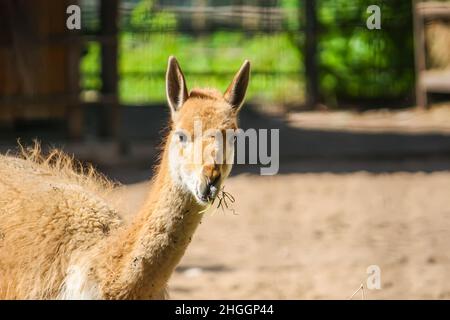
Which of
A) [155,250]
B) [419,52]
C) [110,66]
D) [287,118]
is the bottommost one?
[155,250]

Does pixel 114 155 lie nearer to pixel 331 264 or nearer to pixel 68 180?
pixel 331 264

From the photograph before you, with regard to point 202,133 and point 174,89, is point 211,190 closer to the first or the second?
point 202,133

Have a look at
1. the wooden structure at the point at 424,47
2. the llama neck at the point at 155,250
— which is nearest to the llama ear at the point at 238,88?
the llama neck at the point at 155,250

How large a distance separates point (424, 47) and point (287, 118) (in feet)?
8.16

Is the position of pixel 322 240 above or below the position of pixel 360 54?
below

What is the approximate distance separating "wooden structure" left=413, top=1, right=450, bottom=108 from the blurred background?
3 cm

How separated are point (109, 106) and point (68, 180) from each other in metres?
6.79

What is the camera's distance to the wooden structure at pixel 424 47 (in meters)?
16.1

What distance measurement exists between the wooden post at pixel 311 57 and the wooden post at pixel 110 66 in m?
5.31

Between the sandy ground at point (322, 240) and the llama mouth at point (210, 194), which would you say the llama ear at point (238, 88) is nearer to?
the llama mouth at point (210, 194)

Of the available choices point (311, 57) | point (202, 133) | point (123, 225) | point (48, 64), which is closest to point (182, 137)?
point (202, 133)

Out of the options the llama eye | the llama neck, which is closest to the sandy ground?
the llama neck

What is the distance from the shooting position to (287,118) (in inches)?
623

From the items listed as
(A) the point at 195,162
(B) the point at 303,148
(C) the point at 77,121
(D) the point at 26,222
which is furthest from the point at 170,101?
(B) the point at 303,148
